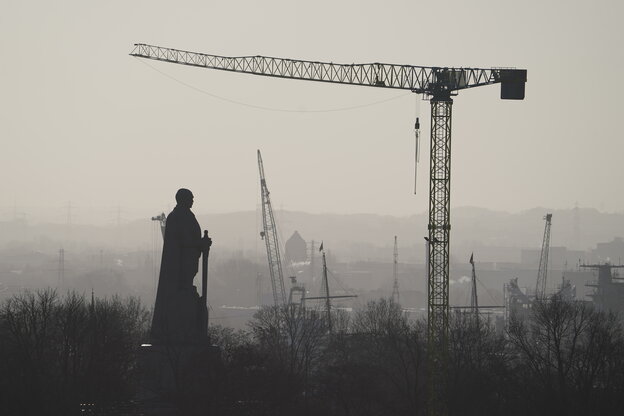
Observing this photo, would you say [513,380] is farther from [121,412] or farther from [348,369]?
[121,412]

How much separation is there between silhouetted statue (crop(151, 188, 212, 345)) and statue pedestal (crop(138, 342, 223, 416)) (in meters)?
0.42

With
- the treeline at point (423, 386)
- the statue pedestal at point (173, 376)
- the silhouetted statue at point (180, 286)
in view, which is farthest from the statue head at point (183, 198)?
the treeline at point (423, 386)

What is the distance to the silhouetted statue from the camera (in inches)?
2153

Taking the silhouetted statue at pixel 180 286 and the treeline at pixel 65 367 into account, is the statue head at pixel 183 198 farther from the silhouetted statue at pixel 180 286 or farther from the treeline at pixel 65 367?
the treeline at pixel 65 367

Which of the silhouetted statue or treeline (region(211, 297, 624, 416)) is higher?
the silhouetted statue

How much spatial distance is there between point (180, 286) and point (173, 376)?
3.37m

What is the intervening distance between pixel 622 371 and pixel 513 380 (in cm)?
546

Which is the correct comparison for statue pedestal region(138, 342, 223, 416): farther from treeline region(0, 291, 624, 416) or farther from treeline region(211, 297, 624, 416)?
treeline region(211, 297, 624, 416)

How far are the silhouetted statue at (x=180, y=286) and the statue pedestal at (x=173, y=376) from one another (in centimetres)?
42

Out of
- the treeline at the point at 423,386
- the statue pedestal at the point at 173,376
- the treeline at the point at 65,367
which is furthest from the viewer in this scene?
the treeline at the point at 423,386

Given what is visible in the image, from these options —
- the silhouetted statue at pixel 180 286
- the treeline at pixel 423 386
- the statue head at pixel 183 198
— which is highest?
the statue head at pixel 183 198

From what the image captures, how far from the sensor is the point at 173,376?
181 feet

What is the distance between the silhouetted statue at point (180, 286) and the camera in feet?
179

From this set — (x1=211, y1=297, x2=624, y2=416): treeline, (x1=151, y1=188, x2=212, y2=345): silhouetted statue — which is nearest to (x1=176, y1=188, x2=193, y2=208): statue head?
(x1=151, y1=188, x2=212, y2=345): silhouetted statue
